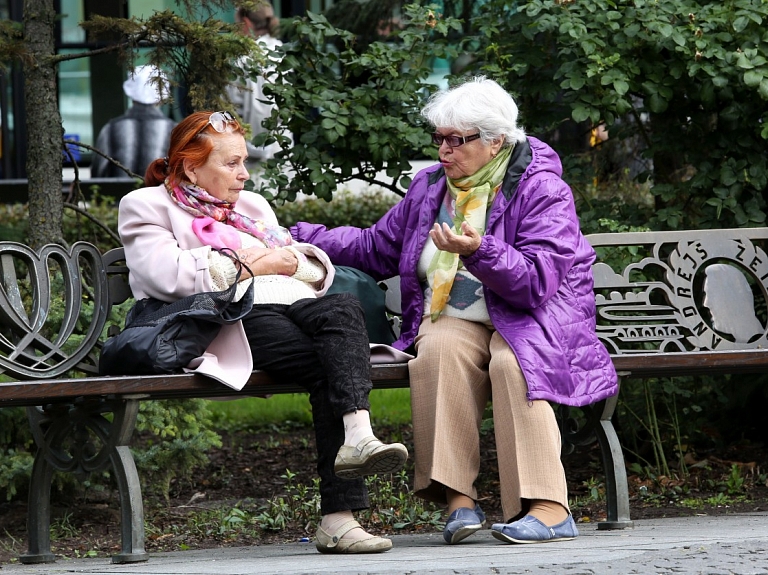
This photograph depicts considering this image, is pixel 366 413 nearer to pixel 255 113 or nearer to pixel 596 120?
pixel 596 120

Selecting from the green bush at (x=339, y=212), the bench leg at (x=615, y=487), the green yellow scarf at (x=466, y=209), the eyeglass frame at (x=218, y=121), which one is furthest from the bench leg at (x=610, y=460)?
the green bush at (x=339, y=212)

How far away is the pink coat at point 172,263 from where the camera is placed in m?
4.23

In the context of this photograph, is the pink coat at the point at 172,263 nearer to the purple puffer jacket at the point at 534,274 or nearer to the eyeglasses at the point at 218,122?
the eyeglasses at the point at 218,122

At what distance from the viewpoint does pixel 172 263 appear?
4.34 meters

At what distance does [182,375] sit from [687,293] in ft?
→ 7.09

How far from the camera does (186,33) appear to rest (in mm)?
5477

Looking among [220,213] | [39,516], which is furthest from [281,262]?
[39,516]

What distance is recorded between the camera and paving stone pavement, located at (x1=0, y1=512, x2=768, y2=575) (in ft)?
11.2

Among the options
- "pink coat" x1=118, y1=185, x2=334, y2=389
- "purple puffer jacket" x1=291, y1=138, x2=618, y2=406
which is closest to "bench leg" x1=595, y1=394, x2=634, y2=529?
"purple puffer jacket" x1=291, y1=138, x2=618, y2=406

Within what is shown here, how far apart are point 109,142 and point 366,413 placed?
6.22 metres

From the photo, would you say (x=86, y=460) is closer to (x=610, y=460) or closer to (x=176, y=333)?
(x=176, y=333)

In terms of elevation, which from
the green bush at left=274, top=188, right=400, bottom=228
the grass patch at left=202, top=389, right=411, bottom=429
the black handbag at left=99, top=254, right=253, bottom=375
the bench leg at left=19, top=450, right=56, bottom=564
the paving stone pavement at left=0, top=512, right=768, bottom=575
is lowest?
the paving stone pavement at left=0, top=512, right=768, bottom=575

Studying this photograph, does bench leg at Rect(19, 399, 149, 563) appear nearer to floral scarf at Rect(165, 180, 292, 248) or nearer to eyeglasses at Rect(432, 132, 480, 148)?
floral scarf at Rect(165, 180, 292, 248)

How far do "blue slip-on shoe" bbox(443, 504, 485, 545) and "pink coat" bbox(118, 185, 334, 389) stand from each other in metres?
0.81
